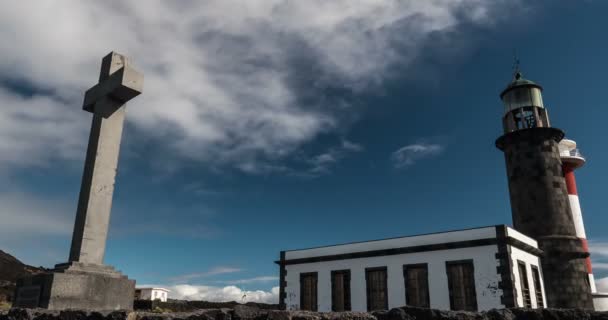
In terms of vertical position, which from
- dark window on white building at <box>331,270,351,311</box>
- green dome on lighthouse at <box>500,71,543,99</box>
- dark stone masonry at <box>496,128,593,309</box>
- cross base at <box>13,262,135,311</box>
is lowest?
cross base at <box>13,262,135,311</box>

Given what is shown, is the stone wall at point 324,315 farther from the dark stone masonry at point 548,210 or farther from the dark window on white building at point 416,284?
the dark stone masonry at point 548,210

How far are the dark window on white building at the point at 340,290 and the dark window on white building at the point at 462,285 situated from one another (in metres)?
4.38

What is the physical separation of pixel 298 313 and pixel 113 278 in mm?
4078

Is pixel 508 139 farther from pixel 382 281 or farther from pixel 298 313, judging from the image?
pixel 298 313

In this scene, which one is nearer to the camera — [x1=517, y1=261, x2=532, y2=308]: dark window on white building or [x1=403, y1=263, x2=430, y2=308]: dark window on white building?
[x1=517, y1=261, x2=532, y2=308]: dark window on white building

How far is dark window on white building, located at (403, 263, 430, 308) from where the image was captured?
53.5 feet

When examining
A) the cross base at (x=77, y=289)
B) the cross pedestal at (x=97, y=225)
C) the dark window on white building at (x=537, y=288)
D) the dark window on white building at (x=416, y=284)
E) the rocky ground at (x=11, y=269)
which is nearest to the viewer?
the cross base at (x=77, y=289)

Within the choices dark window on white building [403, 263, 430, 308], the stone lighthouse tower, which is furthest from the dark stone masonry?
dark window on white building [403, 263, 430, 308]

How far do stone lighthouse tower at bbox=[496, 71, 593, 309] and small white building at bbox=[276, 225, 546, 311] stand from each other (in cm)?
94

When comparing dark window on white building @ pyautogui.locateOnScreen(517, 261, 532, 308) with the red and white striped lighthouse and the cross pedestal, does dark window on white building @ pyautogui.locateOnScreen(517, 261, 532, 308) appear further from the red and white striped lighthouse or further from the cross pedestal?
the cross pedestal

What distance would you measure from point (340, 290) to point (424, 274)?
3805 mm

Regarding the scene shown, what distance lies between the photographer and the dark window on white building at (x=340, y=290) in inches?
714

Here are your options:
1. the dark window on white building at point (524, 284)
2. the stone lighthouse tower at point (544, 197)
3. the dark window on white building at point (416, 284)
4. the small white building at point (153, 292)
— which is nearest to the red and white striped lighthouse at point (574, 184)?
the stone lighthouse tower at point (544, 197)

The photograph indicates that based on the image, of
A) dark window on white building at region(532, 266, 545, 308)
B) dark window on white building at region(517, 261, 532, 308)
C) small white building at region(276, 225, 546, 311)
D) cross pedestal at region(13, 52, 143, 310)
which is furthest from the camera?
dark window on white building at region(532, 266, 545, 308)
